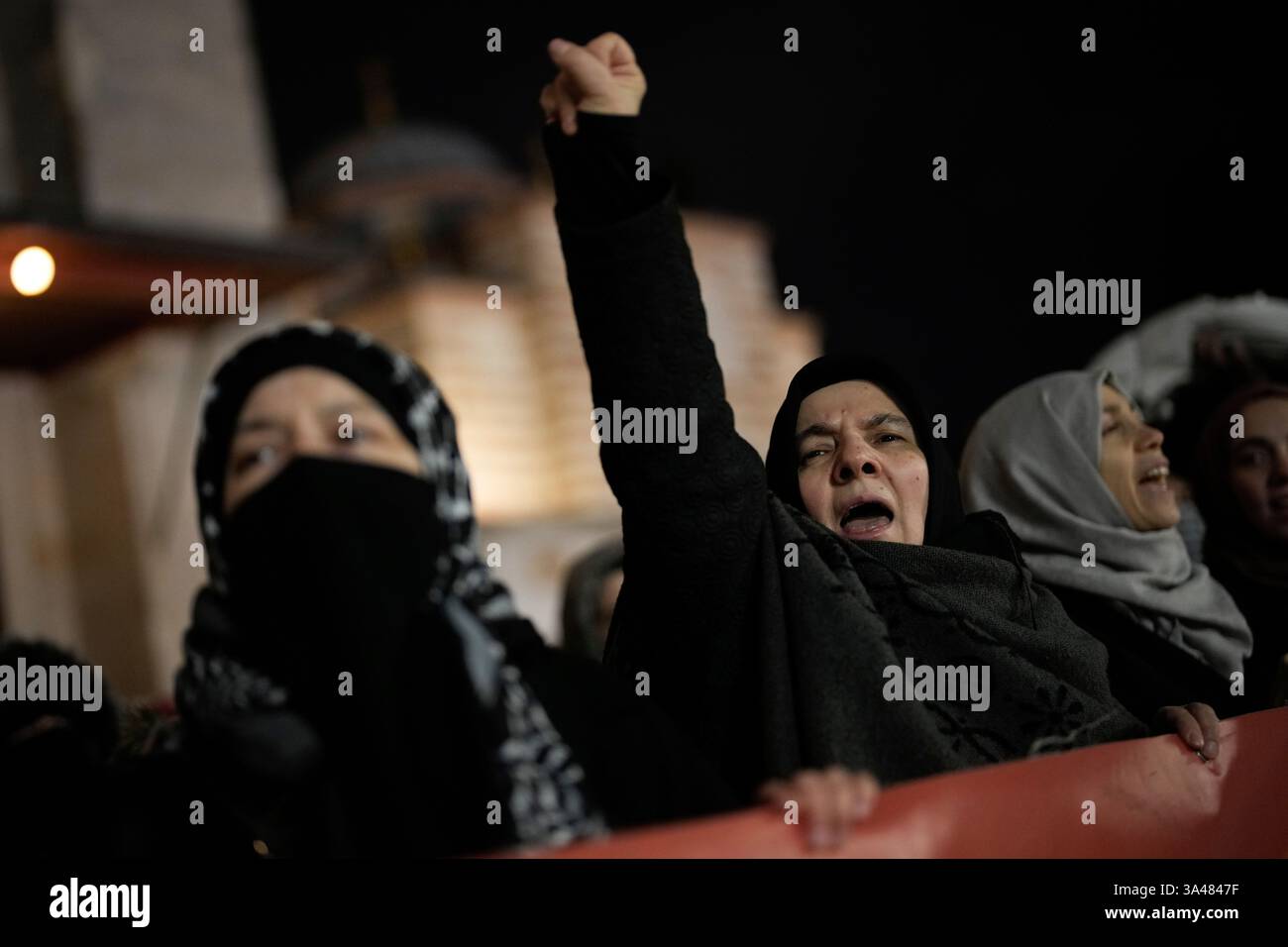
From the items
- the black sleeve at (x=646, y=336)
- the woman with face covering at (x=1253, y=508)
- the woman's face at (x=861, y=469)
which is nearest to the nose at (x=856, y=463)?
the woman's face at (x=861, y=469)

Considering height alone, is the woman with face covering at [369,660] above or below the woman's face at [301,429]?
below

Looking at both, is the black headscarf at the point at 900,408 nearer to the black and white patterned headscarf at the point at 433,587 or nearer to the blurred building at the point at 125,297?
the black and white patterned headscarf at the point at 433,587

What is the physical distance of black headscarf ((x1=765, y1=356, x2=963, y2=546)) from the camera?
218cm

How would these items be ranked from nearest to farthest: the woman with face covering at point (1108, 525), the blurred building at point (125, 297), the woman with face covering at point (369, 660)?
1. the woman with face covering at point (369, 660)
2. the woman with face covering at point (1108, 525)
3. the blurred building at point (125, 297)

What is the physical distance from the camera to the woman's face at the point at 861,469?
210cm

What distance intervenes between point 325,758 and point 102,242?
4928 millimetres

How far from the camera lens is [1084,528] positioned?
2.55 meters

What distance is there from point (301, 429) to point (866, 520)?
97cm

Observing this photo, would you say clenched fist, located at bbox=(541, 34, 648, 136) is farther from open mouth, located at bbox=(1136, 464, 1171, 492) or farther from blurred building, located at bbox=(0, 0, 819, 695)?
blurred building, located at bbox=(0, 0, 819, 695)

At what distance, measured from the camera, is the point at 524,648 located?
1.60m

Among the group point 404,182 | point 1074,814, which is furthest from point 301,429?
point 404,182

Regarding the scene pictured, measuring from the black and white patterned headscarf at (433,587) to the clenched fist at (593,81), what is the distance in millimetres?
465

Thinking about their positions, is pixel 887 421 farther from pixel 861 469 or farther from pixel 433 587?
pixel 433 587
